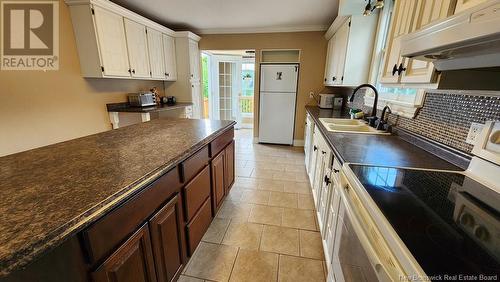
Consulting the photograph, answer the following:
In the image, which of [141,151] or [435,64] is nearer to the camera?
[435,64]

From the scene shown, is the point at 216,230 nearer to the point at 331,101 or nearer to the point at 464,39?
the point at 464,39

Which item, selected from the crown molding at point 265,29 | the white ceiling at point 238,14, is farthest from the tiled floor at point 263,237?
the crown molding at point 265,29

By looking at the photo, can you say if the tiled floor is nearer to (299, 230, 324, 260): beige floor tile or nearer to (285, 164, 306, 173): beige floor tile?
(299, 230, 324, 260): beige floor tile

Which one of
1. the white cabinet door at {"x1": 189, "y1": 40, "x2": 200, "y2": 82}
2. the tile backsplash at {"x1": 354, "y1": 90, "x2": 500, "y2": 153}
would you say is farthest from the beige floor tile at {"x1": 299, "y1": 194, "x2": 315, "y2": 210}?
the white cabinet door at {"x1": 189, "y1": 40, "x2": 200, "y2": 82}

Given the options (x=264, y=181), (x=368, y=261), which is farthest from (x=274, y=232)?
(x=368, y=261)

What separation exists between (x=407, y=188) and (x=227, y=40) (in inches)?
165

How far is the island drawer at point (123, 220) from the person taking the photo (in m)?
0.69

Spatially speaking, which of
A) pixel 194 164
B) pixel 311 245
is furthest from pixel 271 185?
pixel 194 164

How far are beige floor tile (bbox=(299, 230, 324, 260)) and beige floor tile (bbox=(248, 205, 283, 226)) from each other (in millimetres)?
276

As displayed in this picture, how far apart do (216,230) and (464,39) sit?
1.99 m

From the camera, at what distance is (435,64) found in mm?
1071

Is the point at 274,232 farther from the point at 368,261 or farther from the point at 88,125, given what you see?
the point at 88,125

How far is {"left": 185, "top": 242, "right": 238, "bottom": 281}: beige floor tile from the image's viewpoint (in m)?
1.46

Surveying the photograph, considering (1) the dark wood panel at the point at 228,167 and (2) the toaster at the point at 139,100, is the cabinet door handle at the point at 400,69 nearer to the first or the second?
(1) the dark wood panel at the point at 228,167
